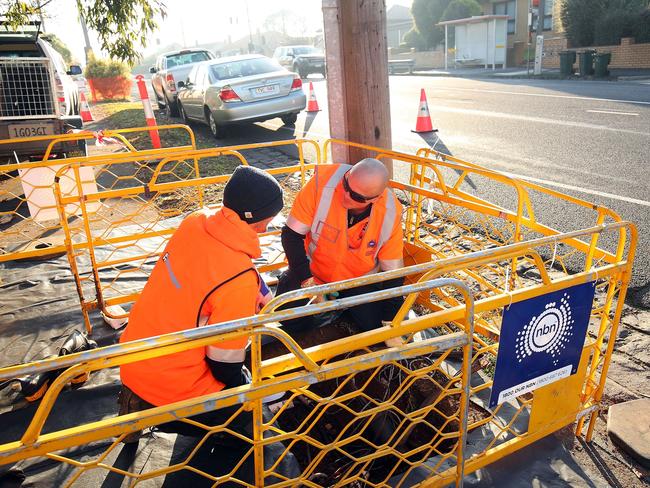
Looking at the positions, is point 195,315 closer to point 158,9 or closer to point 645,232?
point 645,232

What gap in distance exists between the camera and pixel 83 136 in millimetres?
6453

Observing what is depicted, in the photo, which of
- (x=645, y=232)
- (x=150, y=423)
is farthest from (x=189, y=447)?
(x=645, y=232)

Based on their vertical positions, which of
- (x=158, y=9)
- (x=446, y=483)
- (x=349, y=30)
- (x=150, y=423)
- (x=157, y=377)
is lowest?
(x=446, y=483)

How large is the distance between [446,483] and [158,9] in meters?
6.85

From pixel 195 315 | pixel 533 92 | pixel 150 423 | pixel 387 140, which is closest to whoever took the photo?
pixel 150 423

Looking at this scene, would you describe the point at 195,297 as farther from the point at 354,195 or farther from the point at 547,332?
the point at 547,332

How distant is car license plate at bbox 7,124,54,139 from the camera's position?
730 centimetres

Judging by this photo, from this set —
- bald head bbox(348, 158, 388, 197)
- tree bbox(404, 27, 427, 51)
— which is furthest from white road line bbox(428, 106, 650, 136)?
tree bbox(404, 27, 427, 51)

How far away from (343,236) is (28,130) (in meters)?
6.26

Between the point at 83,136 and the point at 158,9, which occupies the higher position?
the point at 158,9

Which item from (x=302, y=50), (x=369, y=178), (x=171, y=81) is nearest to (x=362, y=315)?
(x=369, y=178)

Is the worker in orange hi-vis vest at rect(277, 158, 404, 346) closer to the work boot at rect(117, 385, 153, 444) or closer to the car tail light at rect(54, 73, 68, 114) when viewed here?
the work boot at rect(117, 385, 153, 444)

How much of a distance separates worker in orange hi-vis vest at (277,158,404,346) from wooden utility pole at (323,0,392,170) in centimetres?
137

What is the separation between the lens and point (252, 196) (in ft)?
7.38
